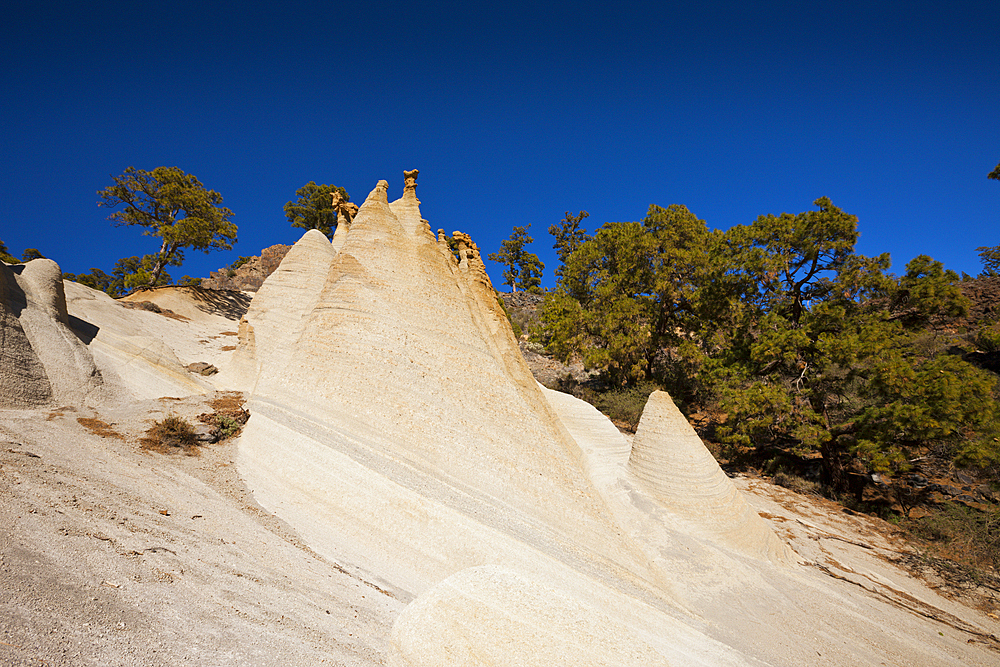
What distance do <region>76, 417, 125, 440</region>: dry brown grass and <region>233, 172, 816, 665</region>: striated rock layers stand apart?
156 centimetres

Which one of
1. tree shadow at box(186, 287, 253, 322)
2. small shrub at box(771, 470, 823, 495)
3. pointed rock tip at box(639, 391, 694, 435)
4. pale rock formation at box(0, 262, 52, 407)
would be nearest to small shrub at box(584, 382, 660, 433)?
small shrub at box(771, 470, 823, 495)

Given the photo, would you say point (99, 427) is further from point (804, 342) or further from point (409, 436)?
point (804, 342)

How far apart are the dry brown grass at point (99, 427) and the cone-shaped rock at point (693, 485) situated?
8989mm

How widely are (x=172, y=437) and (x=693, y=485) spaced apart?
8955mm

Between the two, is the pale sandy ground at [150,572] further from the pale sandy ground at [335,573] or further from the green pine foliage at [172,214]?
the green pine foliage at [172,214]

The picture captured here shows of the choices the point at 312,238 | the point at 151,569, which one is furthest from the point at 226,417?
the point at 312,238

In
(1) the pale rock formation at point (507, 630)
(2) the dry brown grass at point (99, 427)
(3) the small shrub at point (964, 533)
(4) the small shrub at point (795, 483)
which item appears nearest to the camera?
(1) the pale rock formation at point (507, 630)

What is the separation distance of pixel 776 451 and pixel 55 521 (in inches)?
782

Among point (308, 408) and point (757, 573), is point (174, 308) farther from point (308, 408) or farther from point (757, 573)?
point (757, 573)

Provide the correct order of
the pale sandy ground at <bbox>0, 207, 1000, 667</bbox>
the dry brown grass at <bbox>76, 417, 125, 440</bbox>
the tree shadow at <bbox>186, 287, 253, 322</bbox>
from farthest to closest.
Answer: the tree shadow at <bbox>186, 287, 253, 322</bbox>, the dry brown grass at <bbox>76, 417, 125, 440</bbox>, the pale sandy ground at <bbox>0, 207, 1000, 667</bbox>

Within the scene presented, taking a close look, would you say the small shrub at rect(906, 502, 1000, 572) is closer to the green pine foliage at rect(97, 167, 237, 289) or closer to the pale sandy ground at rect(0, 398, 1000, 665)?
the pale sandy ground at rect(0, 398, 1000, 665)

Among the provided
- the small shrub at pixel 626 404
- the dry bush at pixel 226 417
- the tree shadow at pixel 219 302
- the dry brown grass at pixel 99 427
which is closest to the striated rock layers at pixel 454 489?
the dry bush at pixel 226 417

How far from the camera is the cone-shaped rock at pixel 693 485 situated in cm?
707

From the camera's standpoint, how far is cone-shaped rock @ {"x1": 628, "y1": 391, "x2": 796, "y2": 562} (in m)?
7.07
